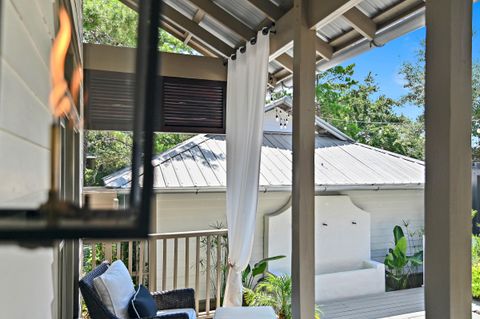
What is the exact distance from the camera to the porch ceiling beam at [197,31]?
414 cm

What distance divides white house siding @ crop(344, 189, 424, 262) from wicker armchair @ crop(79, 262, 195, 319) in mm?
4104

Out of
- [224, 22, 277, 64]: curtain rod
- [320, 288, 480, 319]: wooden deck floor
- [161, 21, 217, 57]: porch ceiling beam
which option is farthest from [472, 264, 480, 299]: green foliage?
[161, 21, 217, 57]: porch ceiling beam

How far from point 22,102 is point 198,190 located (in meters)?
4.70

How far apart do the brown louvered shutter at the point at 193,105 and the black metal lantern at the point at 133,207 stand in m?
4.06

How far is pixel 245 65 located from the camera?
12.3 ft

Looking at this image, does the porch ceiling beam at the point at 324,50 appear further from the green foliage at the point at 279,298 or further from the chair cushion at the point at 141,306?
the chair cushion at the point at 141,306

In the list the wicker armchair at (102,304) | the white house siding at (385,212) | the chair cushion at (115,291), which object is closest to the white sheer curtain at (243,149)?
the wicker armchair at (102,304)

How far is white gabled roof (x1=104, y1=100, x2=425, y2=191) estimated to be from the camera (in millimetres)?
5730

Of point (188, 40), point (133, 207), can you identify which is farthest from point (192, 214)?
point (133, 207)

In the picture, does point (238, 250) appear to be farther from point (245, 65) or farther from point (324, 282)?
point (324, 282)

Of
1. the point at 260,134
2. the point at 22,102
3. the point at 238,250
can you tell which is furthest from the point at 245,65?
the point at 22,102

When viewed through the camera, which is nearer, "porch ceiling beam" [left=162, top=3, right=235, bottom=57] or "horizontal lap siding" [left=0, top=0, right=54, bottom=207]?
"horizontal lap siding" [left=0, top=0, right=54, bottom=207]

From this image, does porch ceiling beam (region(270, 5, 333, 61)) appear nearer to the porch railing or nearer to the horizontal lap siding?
the horizontal lap siding

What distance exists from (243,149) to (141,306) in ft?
6.01
